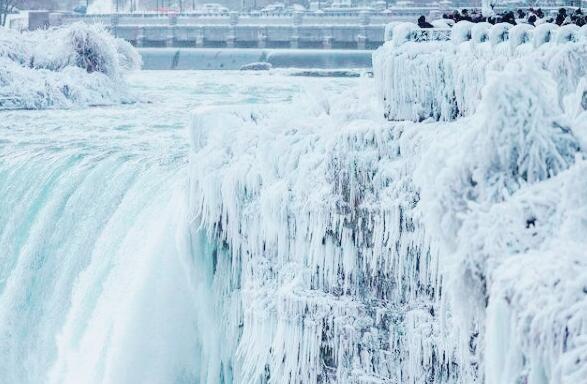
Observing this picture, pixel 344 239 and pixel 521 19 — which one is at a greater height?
pixel 521 19

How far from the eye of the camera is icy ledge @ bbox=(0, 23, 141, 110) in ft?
83.7

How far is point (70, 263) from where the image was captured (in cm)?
1279

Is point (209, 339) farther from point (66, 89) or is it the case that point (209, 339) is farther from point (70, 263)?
point (66, 89)

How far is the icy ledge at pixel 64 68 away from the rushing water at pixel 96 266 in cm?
863

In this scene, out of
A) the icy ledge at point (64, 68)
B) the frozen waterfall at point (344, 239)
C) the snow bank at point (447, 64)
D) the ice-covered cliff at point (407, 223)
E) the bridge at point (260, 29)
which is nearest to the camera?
the ice-covered cliff at point (407, 223)

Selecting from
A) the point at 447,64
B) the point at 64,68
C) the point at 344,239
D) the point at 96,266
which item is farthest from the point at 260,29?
the point at 344,239

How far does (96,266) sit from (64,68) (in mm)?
16382

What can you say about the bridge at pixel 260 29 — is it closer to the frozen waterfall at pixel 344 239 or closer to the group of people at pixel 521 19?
the frozen waterfall at pixel 344 239

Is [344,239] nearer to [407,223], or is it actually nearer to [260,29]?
[407,223]

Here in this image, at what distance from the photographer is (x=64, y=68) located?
27.8m

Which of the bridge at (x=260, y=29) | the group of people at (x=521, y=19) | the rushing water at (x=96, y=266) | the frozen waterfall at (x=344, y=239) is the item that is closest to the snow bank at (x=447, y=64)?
the frozen waterfall at (x=344, y=239)

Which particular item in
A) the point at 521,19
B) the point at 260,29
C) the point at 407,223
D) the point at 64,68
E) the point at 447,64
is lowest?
the point at 64,68

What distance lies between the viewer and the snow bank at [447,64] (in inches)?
360

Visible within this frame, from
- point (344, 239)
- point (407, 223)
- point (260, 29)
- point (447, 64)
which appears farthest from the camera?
point (260, 29)
